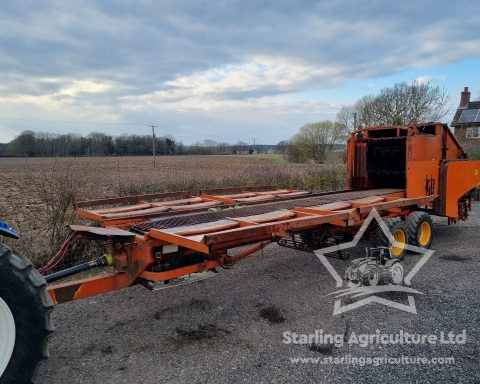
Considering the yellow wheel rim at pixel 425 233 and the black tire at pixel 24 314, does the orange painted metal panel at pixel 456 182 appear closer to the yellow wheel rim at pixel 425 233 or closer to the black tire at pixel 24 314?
the yellow wheel rim at pixel 425 233

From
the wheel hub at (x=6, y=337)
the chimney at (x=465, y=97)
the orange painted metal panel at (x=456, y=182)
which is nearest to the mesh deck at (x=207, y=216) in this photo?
the wheel hub at (x=6, y=337)

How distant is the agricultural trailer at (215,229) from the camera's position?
267 cm

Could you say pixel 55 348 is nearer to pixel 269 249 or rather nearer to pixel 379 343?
pixel 379 343

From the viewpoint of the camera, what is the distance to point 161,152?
2640 inches

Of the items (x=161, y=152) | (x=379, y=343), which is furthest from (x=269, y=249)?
(x=161, y=152)

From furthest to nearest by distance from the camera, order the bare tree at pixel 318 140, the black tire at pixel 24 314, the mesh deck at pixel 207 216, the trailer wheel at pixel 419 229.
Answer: the bare tree at pixel 318 140
the trailer wheel at pixel 419 229
the mesh deck at pixel 207 216
the black tire at pixel 24 314

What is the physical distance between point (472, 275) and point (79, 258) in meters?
6.40

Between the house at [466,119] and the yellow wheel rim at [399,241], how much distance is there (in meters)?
36.6

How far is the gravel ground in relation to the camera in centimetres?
336

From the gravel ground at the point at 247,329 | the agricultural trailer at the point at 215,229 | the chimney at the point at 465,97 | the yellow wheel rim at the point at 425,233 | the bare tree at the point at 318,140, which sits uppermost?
the chimney at the point at 465,97

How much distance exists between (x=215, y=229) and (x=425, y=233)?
5.01 meters

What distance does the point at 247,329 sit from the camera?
13.7 ft

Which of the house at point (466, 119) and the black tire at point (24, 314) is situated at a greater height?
the house at point (466, 119)

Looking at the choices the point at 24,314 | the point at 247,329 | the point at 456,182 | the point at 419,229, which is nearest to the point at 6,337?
the point at 24,314
